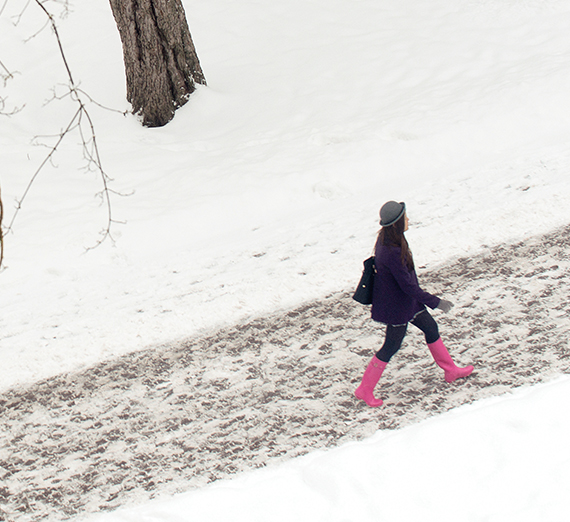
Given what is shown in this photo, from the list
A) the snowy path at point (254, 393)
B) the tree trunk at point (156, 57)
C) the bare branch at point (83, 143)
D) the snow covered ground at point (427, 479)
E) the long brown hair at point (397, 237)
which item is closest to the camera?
the snow covered ground at point (427, 479)

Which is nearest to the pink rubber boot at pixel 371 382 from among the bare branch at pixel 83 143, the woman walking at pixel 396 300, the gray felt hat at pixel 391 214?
the woman walking at pixel 396 300

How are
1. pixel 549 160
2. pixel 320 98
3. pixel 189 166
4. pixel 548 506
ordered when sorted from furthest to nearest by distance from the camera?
pixel 320 98 → pixel 189 166 → pixel 549 160 → pixel 548 506

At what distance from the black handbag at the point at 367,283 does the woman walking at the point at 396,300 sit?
36 mm

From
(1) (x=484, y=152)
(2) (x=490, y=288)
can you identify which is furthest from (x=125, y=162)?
(2) (x=490, y=288)

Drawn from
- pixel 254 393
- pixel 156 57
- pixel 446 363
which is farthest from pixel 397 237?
pixel 156 57

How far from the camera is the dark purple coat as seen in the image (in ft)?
11.7

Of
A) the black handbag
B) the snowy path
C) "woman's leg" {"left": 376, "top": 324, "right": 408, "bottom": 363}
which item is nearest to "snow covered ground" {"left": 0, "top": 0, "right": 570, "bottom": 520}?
the snowy path

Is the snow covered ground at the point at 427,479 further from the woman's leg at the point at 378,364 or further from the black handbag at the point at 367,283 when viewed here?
the black handbag at the point at 367,283

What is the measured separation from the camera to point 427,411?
378 cm

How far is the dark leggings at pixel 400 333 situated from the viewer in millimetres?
3748

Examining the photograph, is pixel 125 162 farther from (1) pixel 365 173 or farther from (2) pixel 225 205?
(1) pixel 365 173

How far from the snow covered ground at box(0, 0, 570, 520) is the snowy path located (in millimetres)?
203

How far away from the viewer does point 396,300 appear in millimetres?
3660

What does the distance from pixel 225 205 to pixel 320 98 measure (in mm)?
3077
